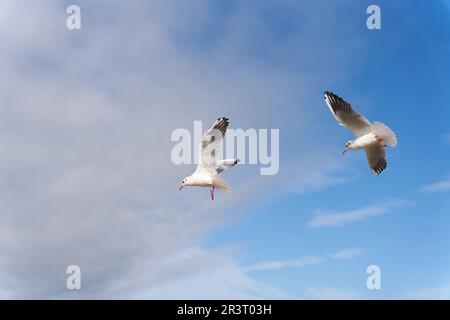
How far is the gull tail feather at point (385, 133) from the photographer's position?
1395 cm

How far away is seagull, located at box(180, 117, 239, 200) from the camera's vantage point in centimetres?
1356

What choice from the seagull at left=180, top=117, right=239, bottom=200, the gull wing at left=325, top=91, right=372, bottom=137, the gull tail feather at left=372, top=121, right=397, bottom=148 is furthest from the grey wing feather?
the gull tail feather at left=372, top=121, right=397, bottom=148

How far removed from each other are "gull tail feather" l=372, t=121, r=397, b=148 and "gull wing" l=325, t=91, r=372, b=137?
0.17 metres

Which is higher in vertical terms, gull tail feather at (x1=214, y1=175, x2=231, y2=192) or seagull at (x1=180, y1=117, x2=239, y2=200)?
seagull at (x1=180, y1=117, x2=239, y2=200)

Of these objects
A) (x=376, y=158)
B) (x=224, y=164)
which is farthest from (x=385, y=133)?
(x=224, y=164)

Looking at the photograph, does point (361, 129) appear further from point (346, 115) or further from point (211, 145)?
point (211, 145)

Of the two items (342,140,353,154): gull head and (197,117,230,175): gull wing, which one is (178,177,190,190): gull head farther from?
(342,140,353,154): gull head

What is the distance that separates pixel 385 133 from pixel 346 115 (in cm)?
112

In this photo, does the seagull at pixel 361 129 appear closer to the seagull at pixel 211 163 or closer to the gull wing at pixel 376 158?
the gull wing at pixel 376 158

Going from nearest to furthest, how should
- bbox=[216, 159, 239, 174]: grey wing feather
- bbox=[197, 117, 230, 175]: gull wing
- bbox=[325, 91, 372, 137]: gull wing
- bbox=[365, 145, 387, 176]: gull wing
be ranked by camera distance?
bbox=[197, 117, 230, 175]: gull wing → bbox=[325, 91, 372, 137]: gull wing → bbox=[216, 159, 239, 174]: grey wing feather → bbox=[365, 145, 387, 176]: gull wing
